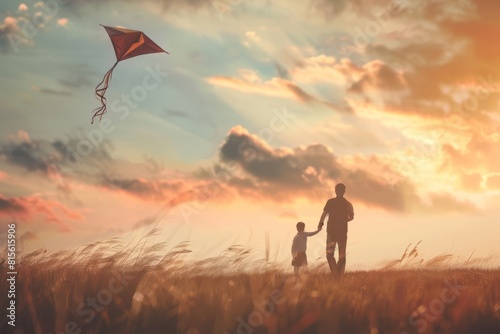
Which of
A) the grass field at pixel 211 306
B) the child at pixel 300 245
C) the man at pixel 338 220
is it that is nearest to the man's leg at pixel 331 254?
the man at pixel 338 220

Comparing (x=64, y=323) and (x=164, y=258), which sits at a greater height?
(x=164, y=258)

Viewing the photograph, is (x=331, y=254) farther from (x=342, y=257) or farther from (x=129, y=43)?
(x=129, y=43)

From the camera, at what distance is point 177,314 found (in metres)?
5.29

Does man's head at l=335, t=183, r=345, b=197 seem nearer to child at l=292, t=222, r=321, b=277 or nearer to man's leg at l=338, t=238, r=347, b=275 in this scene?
man's leg at l=338, t=238, r=347, b=275

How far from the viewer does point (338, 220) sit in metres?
13.2

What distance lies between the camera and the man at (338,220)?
13250mm

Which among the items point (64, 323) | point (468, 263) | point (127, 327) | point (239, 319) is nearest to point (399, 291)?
point (239, 319)

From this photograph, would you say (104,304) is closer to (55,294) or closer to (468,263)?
(55,294)

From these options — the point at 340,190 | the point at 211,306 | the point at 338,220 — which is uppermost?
the point at 340,190

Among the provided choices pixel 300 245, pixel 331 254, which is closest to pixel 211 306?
pixel 331 254

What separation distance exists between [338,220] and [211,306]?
817 cm

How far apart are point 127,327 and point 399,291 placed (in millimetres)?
3358

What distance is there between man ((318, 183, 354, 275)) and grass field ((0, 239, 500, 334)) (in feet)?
19.4

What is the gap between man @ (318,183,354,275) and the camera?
13250mm
